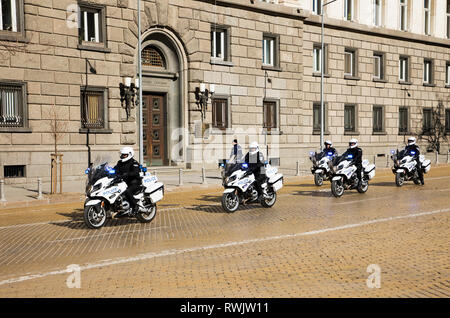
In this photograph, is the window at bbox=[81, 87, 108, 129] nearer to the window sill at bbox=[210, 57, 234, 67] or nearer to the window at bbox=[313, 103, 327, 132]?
the window sill at bbox=[210, 57, 234, 67]

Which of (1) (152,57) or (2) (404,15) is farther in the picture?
(2) (404,15)

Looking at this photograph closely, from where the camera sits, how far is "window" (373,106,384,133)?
34.6 m

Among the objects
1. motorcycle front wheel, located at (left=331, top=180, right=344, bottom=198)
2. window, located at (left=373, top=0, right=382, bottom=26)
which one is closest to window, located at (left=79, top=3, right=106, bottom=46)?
motorcycle front wheel, located at (left=331, top=180, right=344, bottom=198)

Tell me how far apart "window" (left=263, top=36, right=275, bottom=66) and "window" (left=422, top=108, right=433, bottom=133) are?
16.1m

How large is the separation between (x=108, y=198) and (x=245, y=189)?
12.2 feet

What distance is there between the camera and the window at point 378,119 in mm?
34562

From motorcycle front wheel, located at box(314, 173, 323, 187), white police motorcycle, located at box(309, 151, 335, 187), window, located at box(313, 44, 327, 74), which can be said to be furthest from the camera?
window, located at box(313, 44, 327, 74)

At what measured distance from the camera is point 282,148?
28.3 metres

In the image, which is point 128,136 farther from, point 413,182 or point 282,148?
point 413,182

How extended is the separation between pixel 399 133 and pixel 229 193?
27.1 m

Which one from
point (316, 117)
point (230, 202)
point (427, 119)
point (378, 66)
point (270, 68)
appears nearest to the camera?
point (230, 202)

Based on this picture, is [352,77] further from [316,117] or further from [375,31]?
[316,117]

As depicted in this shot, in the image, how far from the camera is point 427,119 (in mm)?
38062

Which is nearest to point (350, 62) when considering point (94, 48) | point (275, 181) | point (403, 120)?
point (403, 120)
